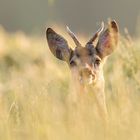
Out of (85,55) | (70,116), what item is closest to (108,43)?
(85,55)

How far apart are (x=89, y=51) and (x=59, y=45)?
73 cm

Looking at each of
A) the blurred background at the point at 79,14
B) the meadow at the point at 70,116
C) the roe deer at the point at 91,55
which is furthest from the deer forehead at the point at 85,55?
the blurred background at the point at 79,14

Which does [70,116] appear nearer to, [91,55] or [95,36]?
[91,55]

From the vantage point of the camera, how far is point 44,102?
9047 millimetres

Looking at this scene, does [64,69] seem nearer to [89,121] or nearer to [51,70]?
[51,70]

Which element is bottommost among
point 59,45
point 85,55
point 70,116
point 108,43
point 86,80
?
point 70,116

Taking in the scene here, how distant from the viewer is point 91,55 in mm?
10797

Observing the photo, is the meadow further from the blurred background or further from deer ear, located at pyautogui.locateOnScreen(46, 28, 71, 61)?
the blurred background

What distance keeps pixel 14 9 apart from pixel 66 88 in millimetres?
28681

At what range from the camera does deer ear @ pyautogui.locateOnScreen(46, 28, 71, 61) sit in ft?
37.3

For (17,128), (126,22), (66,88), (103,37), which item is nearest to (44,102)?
(17,128)

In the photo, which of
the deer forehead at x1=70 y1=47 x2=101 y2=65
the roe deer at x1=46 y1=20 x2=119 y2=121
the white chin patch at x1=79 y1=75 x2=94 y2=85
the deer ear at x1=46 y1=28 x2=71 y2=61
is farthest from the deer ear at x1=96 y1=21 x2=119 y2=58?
the white chin patch at x1=79 y1=75 x2=94 y2=85

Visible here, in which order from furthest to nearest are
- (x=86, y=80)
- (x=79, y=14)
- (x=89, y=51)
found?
(x=79, y=14) < (x=89, y=51) < (x=86, y=80)

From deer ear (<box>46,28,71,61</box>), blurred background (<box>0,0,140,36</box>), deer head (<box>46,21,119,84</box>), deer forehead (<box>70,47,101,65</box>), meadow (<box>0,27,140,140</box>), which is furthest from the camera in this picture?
blurred background (<box>0,0,140,36</box>)
